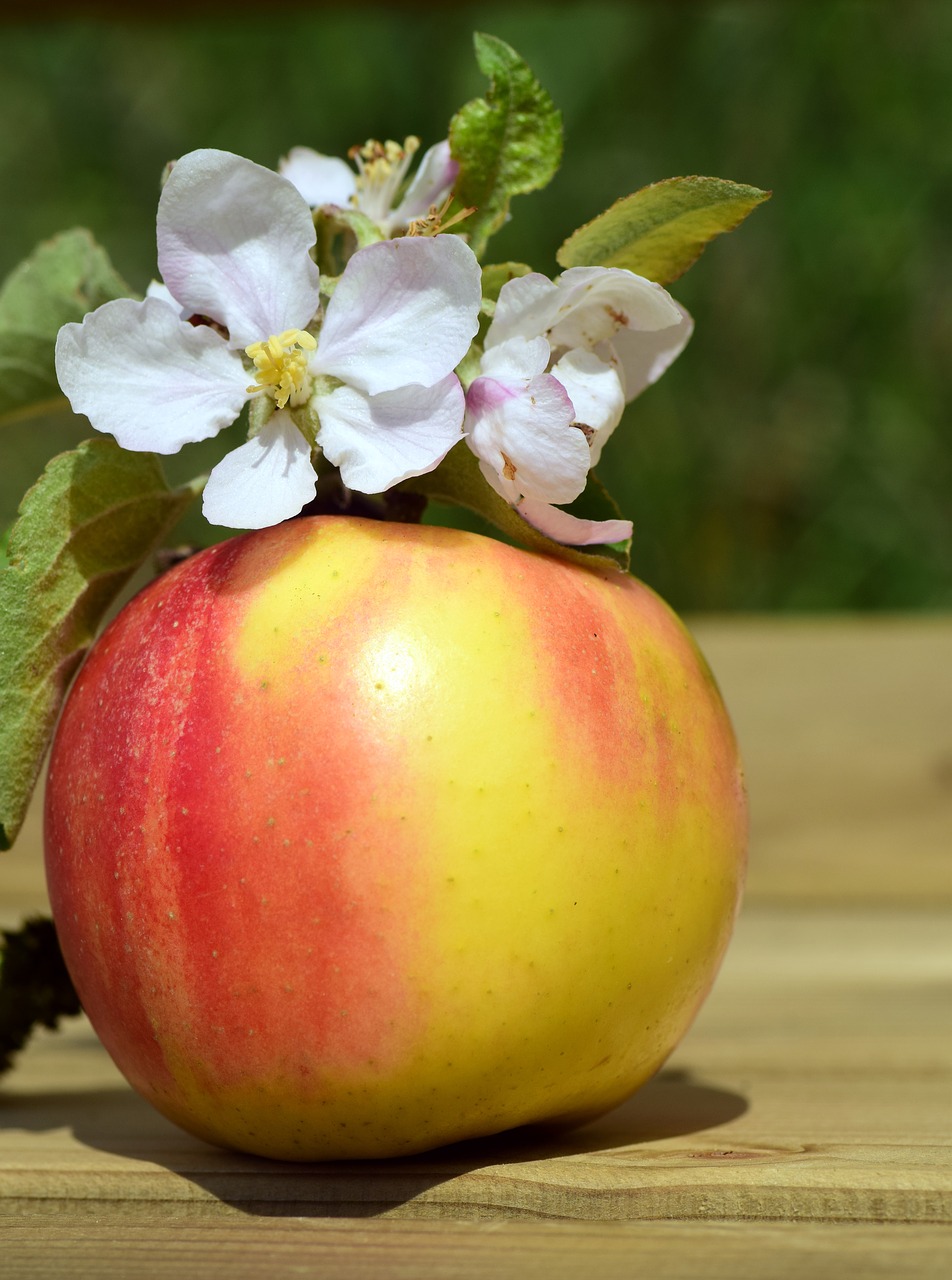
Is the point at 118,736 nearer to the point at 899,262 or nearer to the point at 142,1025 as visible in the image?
the point at 142,1025

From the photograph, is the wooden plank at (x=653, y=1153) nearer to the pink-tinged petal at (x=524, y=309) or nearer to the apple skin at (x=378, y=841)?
the apple skin at (x=378, y=841)

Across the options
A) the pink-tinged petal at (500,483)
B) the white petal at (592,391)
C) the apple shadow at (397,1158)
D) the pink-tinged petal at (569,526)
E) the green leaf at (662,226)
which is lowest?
the apple shadow at (397,1158)

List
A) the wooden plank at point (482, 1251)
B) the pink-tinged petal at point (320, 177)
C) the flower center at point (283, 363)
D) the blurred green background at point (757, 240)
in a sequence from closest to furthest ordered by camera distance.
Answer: the wooden plank at point (482, 1251) → the flower center at point (283, 363) → the pink-tinged petal at point (320, 177) → the blurred green background at point (757, 240)

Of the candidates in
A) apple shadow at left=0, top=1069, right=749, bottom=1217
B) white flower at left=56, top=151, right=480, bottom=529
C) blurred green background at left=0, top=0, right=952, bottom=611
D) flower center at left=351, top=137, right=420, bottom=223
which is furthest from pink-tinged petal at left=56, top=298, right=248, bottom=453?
blurred green background at left=0, top=0, right=952, bottom=611

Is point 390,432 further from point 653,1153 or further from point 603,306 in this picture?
point 653,1153

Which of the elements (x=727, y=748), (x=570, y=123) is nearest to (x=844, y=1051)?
(x=727, y=748)

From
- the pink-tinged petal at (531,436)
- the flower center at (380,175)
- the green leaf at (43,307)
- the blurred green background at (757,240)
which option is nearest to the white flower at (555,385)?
the pink-tinged petal at (531,436)

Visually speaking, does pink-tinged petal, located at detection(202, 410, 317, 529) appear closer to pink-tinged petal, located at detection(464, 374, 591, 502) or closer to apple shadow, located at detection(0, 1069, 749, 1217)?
pink-tinged petal, located at detection(464, 374, 591, 502)
